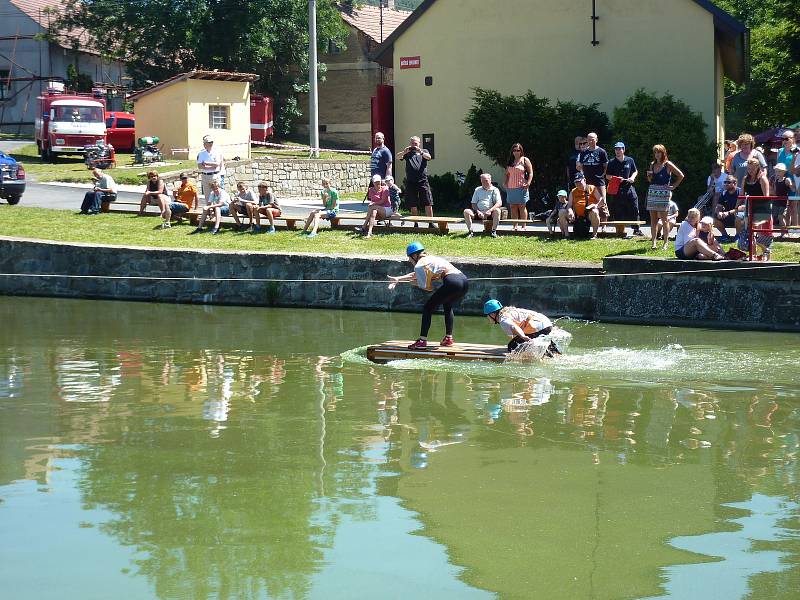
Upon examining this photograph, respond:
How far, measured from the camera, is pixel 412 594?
7.54m

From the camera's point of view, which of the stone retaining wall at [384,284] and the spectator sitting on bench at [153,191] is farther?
the spectator sitting on bench at [153,191]

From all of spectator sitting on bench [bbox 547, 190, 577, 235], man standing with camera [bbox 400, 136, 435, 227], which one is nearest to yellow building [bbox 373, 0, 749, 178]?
man standing with camera [bbox 400, 136, 435, 227]

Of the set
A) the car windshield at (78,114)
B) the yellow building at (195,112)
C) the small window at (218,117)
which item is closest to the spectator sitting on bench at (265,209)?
the yellow building at (195,112)

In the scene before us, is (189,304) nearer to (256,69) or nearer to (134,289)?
(134,289)

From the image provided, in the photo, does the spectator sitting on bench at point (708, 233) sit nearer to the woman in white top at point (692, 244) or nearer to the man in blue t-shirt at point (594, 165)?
the woman in white top at point (692, 244)

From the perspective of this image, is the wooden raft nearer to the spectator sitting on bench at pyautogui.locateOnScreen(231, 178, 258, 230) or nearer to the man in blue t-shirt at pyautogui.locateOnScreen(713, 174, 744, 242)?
the man in blue t-shirt at pyautogui.locateOnScreen(713, 174, 744, 242)

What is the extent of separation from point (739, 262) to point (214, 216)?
11.3 m

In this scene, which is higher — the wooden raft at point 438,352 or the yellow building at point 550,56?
the yellow building at point 550,56

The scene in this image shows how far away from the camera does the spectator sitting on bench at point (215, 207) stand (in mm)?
24438

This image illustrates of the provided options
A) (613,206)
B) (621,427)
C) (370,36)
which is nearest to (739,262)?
(613,206)

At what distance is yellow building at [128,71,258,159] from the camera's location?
40156 millimetres

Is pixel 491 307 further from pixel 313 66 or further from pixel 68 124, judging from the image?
pixel 68 124

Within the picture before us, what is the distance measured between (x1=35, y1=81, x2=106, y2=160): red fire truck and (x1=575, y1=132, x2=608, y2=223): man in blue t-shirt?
73.2ft

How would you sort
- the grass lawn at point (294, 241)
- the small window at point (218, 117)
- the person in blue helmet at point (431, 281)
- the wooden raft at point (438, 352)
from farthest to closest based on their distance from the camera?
the small window at point (218, 117) → the grass lawn at point (294, 241) → the person in blue helmet at point (431, 281) → the wooden raft at point (438, 352)
